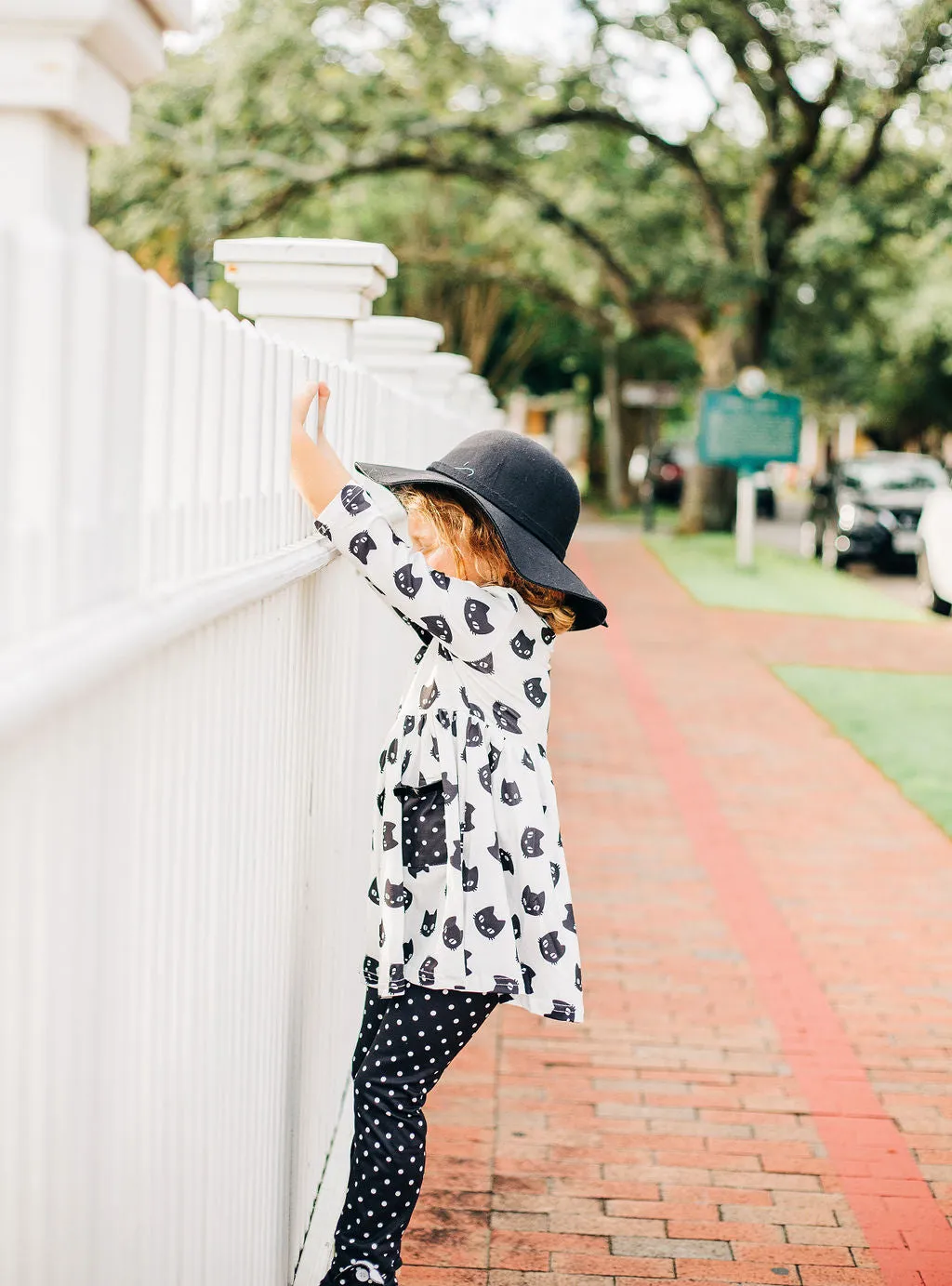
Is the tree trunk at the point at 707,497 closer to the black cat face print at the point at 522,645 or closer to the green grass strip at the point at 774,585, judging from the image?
the green grass strip at the point at 774,585

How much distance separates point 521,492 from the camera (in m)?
2.83

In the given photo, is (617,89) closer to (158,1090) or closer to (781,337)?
(781,337)

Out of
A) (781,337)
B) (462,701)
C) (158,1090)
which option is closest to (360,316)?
(462,701)

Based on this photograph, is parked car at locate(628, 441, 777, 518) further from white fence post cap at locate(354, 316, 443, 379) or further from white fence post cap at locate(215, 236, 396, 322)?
white fence post cap at locate(215, 236, 396, 322)

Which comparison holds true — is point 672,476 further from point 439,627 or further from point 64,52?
point 64,52

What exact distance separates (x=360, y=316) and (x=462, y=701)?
980 mm

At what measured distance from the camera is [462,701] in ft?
9.13

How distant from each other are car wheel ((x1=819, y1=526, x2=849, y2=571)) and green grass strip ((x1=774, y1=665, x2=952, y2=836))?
1045 centimetres

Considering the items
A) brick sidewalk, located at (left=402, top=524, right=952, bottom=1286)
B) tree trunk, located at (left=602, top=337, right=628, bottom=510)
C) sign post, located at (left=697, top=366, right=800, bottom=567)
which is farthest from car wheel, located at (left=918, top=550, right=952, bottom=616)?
tree trunk, located at (left=602, top=337, right=628, bottom=510)

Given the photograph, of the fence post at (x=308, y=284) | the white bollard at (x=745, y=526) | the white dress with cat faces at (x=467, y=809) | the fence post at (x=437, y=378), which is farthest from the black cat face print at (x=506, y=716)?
the white bollard at (x=745, y=526)

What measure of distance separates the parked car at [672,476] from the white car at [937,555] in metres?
21.8

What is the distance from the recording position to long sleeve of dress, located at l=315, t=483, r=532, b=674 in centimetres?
261

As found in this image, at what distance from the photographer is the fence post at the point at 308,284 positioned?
3.13m

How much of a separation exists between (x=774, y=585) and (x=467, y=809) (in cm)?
1747
